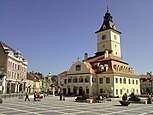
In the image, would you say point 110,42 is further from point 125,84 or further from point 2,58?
point 2,58

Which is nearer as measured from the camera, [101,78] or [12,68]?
[101,78]

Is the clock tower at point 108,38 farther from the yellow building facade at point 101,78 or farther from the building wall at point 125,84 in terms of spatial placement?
the building wall at point 125,84

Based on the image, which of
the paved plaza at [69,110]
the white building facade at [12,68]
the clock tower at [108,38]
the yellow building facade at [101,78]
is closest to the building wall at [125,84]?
the yellow building facade at [101,78]

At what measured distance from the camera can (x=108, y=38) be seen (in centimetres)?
6619

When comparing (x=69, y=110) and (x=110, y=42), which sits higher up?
(x=110, y=42)

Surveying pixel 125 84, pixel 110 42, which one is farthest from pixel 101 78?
pixel 110 42

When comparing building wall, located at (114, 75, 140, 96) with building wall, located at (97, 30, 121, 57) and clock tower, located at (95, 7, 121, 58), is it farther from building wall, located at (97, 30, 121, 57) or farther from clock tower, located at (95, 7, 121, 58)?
building wall, located at (97, 30, 121, 57)

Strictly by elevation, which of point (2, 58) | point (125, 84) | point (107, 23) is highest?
point (107, 23)

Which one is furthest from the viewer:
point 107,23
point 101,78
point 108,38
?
point 107,23

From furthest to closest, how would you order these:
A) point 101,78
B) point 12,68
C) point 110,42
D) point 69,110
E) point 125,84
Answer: point 110,42
point 12,68
point 125,84
point 101,78
point 69,110

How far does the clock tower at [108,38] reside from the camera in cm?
6584

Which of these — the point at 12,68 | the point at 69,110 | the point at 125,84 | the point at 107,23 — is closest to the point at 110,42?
→ the point at 107,23

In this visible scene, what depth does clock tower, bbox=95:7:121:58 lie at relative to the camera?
65.8m

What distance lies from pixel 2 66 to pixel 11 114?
43.5m
